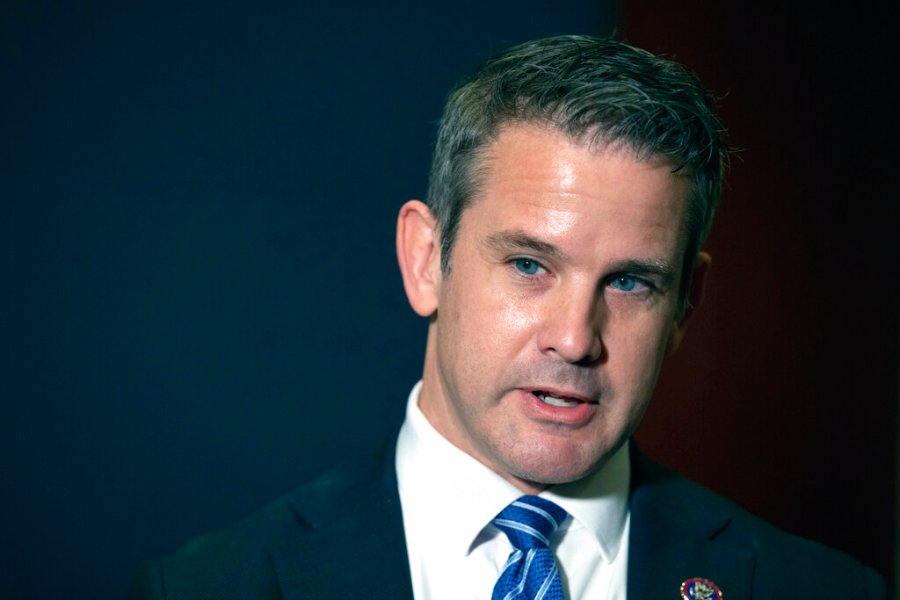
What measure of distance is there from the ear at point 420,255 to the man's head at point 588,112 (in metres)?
0.04

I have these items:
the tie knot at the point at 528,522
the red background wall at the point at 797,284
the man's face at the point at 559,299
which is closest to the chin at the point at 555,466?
the man's face at the point at 559,299

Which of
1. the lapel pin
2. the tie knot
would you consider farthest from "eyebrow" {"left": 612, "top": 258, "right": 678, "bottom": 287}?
the lapel pin

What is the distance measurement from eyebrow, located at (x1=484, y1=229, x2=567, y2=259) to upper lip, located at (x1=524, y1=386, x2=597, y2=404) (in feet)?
0.73

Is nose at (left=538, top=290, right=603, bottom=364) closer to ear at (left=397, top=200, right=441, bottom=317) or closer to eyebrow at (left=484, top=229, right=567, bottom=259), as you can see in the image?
eyebrow at (left=484, top=229, right=567, bottom=259)

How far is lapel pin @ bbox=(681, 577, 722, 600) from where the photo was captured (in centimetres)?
200

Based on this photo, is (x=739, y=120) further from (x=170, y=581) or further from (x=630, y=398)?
(x=170, y=581)

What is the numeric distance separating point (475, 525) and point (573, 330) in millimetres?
435

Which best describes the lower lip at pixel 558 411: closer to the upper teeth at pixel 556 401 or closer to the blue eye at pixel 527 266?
the upper teeth at pixel 556 401

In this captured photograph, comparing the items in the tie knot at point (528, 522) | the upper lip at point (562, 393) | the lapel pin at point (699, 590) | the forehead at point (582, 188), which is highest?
the forehead at point (582, 188)

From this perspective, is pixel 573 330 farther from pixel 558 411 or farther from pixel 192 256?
pixel 192 256

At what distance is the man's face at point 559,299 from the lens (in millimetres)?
1774

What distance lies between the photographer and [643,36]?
10.0 feet

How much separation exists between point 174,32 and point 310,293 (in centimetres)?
69

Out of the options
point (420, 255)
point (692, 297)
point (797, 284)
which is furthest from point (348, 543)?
point (797, 284)
